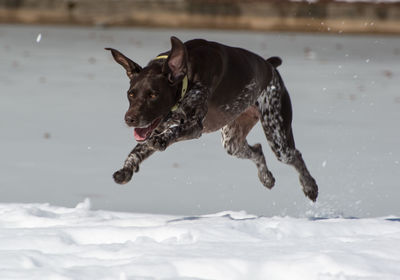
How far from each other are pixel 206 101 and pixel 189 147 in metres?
3.35

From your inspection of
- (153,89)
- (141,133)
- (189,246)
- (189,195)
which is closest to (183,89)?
(153,89)

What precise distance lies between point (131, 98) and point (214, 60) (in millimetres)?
684

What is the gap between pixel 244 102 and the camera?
542cm

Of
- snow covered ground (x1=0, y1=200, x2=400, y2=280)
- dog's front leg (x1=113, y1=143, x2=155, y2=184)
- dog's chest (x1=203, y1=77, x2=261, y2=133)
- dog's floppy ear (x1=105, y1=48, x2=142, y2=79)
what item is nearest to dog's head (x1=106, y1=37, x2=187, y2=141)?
dog's floppy ear (x1=105, y1=48, x2=142, y2=79)

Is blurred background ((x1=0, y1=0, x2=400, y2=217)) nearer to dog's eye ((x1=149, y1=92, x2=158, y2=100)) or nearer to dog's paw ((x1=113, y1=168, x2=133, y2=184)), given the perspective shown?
dog's paw ((x1=113, y1=168, x2=133, y2=184))

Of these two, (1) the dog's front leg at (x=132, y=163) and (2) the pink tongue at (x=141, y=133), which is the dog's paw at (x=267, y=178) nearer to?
(1) the dog's front leg at (x=132, y=163)

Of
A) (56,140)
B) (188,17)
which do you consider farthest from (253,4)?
(56,140)

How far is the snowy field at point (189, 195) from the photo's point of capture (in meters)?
4.40

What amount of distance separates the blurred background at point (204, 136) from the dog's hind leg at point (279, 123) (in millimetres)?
308

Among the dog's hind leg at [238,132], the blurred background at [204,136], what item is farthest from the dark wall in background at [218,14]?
the dog's hind leg at [238,132]

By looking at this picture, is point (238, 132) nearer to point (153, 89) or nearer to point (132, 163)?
point (132, 163)

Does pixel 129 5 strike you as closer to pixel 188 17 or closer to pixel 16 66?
pixel 188 17

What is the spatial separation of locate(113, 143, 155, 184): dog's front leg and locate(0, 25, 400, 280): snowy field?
37 centimetres

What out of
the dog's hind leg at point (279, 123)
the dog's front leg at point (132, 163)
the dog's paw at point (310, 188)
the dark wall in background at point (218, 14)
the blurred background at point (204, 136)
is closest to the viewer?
the dog's front leg at point (132, 163)
